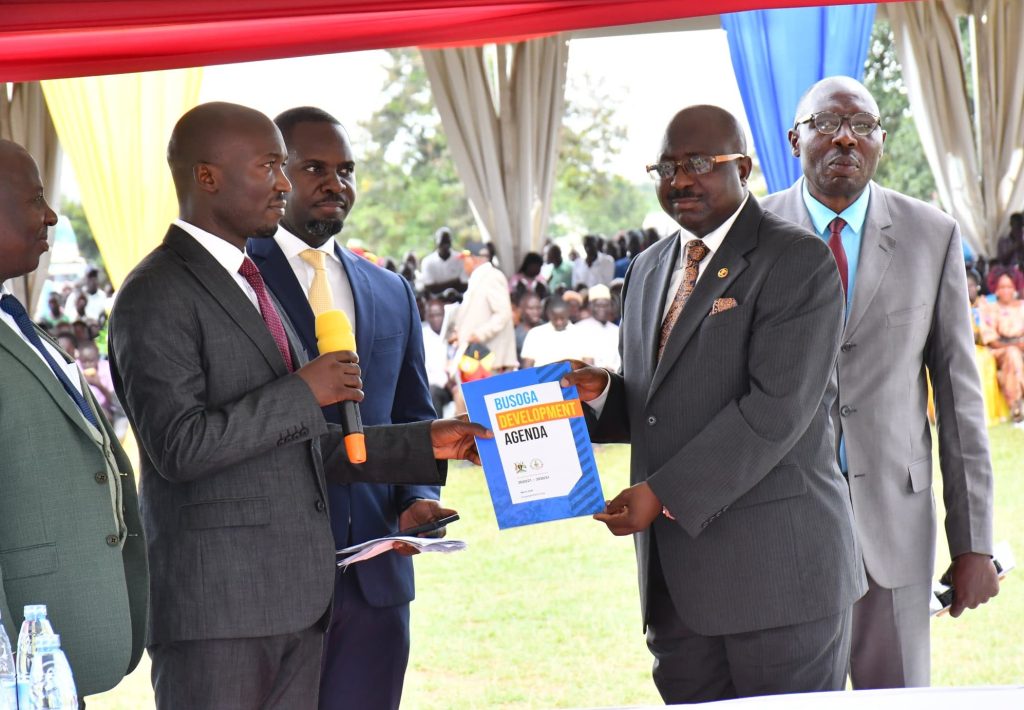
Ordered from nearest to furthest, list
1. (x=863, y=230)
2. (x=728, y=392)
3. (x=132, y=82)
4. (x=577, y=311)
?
(x=728, y=392), (x=863, y=230), (x=132, y=82), (x=577, y=311)

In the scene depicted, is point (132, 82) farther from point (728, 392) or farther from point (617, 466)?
point (617, 466)

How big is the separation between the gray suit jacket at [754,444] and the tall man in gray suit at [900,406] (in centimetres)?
39

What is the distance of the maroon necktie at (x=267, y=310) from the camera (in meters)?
2.89

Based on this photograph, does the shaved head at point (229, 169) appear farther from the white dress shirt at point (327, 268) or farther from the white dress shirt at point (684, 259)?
the white dress shirt at point (684, 259)

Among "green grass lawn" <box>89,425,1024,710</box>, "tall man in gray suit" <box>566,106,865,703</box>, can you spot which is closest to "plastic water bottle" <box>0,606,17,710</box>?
"tall man in gray suit" <box>566,106,865,703</box>

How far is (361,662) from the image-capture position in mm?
3385

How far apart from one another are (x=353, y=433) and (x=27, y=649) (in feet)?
2.77

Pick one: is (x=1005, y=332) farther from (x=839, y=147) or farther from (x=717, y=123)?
(x=717, y=123)

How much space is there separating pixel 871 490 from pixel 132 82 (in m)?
4.33

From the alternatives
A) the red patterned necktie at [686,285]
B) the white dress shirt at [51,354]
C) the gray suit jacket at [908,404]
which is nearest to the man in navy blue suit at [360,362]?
the white dress shirt at [51,354]

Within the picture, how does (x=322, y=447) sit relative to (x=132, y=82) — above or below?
below

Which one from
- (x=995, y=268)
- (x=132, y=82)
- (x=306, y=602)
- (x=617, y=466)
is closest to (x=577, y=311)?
(x=617, y=466)

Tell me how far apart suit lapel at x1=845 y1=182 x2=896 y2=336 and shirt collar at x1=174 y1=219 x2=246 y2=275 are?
1.78m

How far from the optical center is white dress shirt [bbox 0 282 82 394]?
2623 millimetres
